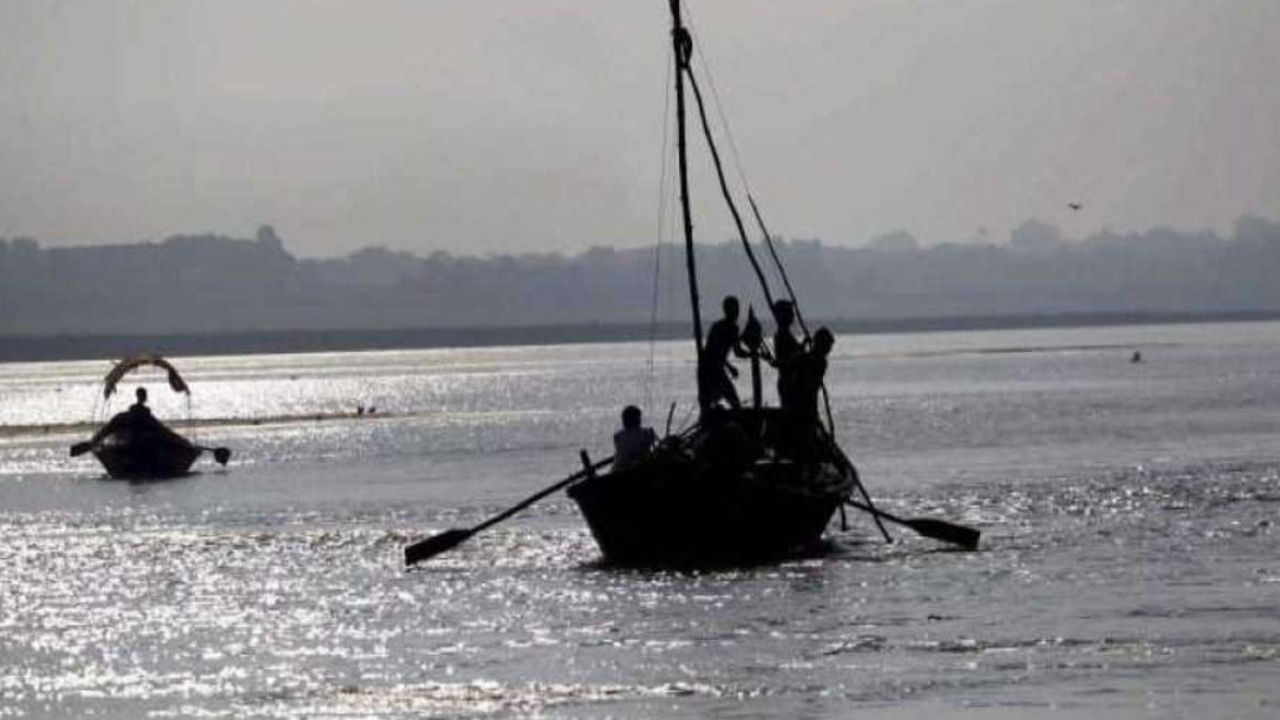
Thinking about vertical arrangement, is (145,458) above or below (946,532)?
above

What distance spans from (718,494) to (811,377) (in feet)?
12.9

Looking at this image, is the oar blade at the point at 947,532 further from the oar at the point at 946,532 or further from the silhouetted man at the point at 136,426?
the silhouetted man at the point at 136,426

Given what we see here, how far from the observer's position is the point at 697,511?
122 feet

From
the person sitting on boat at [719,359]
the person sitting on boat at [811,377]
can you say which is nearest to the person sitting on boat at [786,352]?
the person sitting on boat at [811,377]

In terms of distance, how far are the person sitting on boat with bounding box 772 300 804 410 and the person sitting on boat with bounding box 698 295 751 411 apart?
0.96 metres

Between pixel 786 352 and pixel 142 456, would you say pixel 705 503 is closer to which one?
pixel 786 352

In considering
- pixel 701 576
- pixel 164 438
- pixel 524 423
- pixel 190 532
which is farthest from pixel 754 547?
pixel 524 423

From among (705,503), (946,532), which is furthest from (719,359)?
(946,532)

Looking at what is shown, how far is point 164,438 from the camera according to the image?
7431cm

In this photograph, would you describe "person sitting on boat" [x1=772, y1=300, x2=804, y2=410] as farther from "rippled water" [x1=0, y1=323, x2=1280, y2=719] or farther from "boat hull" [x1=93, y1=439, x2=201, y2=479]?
"boat hull" [x1=93, y1=439, x2=201, y2=479]

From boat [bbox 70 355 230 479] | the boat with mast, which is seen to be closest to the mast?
the boat with mast

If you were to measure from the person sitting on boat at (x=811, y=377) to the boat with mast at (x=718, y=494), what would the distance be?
0.39 ft

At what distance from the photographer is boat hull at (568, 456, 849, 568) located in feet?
120

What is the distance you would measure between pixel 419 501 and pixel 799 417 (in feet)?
65.0
